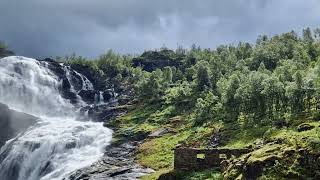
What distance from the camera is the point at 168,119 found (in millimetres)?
117000

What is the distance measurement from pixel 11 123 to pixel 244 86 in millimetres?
50731

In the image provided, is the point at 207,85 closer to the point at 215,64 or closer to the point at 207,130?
the point at 215,64

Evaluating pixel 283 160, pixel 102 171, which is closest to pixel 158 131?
pixel 102 171

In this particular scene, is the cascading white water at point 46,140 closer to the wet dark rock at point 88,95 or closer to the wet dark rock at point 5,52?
the wet dark rock at point 88,95

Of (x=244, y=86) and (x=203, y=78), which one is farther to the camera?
(x=203, y=78)

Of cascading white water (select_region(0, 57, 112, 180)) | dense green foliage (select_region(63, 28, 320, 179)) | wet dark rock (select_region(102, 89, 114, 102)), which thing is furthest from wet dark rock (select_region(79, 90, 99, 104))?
dense green foliage (select_region(63, 28, 320, 179))

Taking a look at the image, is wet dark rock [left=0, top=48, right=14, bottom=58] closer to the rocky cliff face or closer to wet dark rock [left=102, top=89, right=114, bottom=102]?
wet dark rock [left=102, top=89, right=114, bottom=102]

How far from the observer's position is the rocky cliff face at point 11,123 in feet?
360

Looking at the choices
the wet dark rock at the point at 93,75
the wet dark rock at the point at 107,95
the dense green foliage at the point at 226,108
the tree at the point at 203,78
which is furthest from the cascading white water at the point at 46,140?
the tree at the point at 203,78

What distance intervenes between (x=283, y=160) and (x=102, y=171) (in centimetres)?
4215

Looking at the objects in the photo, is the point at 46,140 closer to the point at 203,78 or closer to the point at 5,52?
the point at 203,78

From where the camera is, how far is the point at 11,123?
380 feet

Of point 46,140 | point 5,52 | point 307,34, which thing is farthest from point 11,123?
point 307,34

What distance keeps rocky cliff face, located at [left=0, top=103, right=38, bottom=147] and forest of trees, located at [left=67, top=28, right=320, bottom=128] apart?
31.7 m
